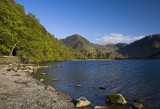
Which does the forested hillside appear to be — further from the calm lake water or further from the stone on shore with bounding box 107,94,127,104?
the stone on shore with bounding box 107,94,127,104

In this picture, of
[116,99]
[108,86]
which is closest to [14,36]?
[108,86]

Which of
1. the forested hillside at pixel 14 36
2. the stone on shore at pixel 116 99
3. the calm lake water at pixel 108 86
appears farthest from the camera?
the forested hillside at pixel 14 36

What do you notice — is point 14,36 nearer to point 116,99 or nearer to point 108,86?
point 108,86

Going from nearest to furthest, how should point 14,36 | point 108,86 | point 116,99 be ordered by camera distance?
point 116,99
point 108,86
point 14,36

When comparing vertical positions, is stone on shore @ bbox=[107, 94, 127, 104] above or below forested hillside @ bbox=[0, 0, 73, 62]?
below

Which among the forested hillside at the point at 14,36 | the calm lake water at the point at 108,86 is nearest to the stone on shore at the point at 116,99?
the calm lake water at the point at 108,86

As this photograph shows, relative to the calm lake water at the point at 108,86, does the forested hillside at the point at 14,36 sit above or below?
above

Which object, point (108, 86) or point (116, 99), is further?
point (108, 86)

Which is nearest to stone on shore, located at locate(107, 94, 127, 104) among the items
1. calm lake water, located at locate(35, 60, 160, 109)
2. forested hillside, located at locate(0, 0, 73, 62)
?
calm lake water, located at locate(35, 60, 160, 109)

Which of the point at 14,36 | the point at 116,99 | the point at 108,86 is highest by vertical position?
the point at 14,36

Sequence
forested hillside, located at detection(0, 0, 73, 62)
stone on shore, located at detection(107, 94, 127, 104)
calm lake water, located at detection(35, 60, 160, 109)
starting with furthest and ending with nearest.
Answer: forested hillside, located at detection(0, 0, 73, 62), calm lake water, located at detection(35, 60, 160, 109), stone on shore, located at detection(107, 94, 127, 104)

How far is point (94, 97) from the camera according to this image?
120ft

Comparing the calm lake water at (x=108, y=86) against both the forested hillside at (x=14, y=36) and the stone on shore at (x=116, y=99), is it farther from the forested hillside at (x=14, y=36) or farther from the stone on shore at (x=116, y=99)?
the forested hillside at (x=14, y=36)

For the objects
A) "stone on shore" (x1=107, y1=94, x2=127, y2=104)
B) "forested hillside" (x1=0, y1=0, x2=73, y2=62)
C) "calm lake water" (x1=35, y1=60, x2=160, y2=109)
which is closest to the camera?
"stone on shore" (x1=107, y1=94, x2=127, y2=104)
